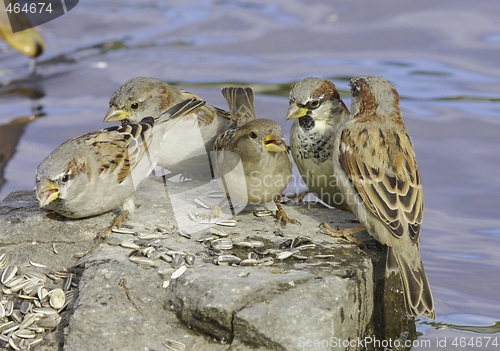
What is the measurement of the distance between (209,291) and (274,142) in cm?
168

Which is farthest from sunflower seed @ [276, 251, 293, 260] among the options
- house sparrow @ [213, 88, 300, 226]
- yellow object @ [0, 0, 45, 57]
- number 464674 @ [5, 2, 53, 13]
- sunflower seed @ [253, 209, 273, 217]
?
number 464674 @ [5, 2, 53, 13]

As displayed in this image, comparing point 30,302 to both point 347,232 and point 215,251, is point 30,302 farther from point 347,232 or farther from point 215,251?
point 347,232

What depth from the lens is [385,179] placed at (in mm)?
5582

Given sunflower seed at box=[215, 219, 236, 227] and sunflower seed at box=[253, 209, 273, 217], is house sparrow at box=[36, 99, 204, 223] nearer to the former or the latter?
sunflower seed at box=[215, 219, 236, 227]

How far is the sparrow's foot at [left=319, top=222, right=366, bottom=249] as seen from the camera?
221 inches

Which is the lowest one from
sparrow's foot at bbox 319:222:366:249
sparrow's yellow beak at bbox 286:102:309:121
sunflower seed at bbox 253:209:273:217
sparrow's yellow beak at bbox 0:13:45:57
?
sparrow's foot at bbox 319:222:366:249

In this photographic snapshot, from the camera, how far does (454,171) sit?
30.0ft

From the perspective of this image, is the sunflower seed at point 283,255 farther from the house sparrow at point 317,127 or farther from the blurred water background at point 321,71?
the blurred water background at point 321,71

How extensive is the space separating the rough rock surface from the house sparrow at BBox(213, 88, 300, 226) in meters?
0.23

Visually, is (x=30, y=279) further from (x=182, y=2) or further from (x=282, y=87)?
(x=182, y=2)

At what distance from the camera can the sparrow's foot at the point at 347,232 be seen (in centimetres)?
561

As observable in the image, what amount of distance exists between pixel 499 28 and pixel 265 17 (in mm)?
4243

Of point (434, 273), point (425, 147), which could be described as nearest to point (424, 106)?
point (425, 147)

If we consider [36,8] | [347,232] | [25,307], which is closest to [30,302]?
[25,307]
